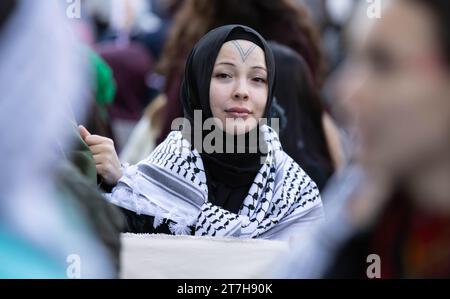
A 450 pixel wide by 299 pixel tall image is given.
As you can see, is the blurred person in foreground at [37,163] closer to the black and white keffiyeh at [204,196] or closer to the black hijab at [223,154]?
the black and white keffiyeh at [204,196]

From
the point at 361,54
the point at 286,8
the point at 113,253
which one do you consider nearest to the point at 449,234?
the point at 361,54

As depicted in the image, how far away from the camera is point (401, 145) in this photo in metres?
1.71

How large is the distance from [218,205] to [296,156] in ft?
2.49

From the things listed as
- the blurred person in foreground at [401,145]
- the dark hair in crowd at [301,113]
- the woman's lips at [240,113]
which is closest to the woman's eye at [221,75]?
the woman's lips at [240,113]

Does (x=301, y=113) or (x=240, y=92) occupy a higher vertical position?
(x=301, y=113)

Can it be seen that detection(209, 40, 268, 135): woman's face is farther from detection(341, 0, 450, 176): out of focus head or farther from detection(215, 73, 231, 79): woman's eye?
detection(341, 0, 450, 176): out of focus head

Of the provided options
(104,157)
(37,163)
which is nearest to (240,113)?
(104,157)

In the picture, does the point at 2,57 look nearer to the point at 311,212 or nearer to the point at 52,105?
the point at 52,105

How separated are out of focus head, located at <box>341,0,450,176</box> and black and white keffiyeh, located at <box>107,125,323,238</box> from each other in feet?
3.69

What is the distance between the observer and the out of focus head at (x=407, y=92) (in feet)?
5.58

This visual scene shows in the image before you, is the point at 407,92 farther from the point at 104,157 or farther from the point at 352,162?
the point at 104,157

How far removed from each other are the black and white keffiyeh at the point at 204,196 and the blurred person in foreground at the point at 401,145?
3.35 feet

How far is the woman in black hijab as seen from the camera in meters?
2.96

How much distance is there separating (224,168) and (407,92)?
54.4 inches
